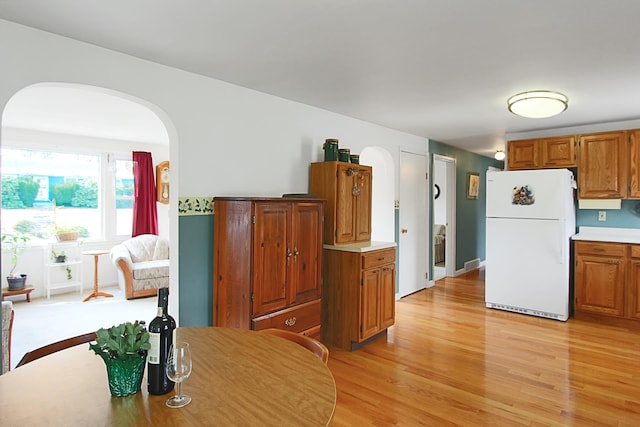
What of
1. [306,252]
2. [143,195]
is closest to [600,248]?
[306,252]

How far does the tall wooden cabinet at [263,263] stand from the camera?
2.69m

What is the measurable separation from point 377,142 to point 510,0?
9.70 ft

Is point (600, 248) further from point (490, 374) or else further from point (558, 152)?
point (490, 374)

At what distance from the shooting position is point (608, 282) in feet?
13.5

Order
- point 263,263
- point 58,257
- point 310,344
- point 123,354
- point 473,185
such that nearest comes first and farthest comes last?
point 123,354
point 310,344
point 263,263
point 58,257
point 473,185

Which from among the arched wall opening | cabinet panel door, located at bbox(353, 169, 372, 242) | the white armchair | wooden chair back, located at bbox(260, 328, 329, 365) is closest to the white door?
cabinet panel door, located at bbox(353, 169, 372, 242)

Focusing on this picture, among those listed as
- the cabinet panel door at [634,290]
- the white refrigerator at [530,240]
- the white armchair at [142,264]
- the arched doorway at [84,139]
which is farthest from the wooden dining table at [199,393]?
the cabinet panel door at [634,290]

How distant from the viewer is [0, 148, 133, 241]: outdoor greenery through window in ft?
17.4

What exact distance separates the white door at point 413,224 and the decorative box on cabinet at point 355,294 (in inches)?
63.0

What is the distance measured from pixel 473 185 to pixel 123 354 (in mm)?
7120

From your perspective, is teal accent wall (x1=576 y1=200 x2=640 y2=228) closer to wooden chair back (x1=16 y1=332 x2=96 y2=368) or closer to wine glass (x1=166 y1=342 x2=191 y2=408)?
wine glass (x1=166 y1=342 x2=191 y2=408)

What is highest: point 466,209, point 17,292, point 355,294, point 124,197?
point 124,197

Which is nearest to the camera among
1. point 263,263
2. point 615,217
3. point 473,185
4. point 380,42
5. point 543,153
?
point 380,42

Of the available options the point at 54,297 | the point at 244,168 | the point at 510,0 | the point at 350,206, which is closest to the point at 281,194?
the point at 244,168
